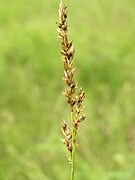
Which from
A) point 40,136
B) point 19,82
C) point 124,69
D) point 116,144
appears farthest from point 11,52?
point 116,144

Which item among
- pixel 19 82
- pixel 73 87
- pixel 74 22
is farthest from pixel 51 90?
pixel 73 87

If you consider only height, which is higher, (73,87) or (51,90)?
(51,90)

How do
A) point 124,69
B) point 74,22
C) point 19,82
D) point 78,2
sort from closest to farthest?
point 19,82 < point 124,69 < point 74,22 < point 78,2

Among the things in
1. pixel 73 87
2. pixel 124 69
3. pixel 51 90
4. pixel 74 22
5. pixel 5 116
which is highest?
pixel 74 22

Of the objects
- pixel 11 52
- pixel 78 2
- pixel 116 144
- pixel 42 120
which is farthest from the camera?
pixel 78 2

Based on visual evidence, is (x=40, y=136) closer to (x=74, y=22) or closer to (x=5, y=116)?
(x=5, y=116)

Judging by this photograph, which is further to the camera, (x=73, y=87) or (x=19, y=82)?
(x=19, y=82)
